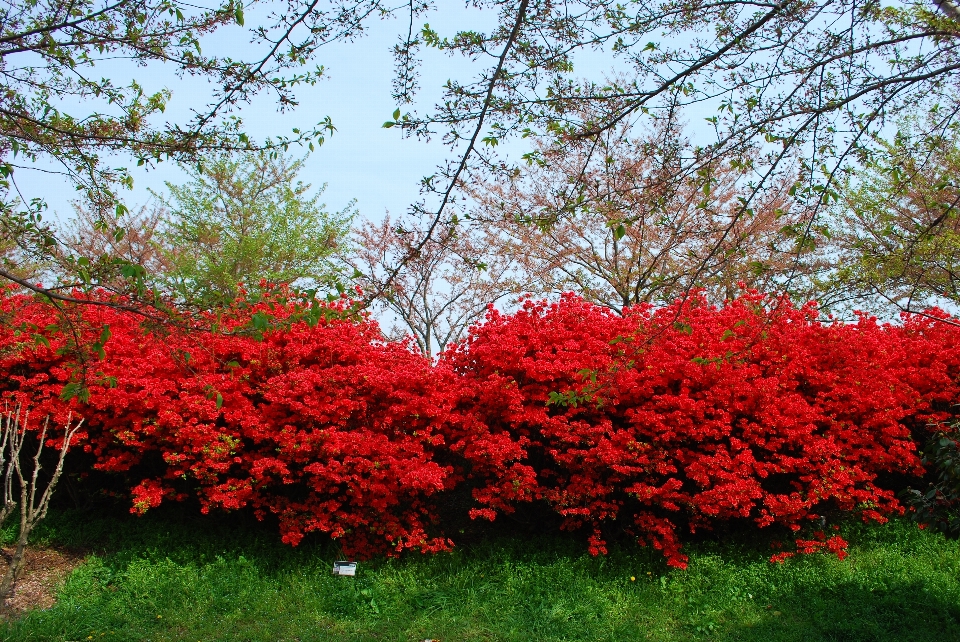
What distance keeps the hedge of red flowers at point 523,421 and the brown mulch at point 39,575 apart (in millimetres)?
967

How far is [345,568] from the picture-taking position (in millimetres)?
6566

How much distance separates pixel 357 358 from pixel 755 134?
15.3ft

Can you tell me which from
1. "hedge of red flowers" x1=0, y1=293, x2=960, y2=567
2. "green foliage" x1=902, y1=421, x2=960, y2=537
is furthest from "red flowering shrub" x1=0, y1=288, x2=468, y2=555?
"green foliage" x1=902, y1=421, x2=960, y2=537

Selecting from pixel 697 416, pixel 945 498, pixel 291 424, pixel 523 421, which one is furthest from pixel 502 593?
pixel 945 498

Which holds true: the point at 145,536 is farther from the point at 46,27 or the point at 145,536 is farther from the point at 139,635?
the point at 46,27

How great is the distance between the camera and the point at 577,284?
15.4 m

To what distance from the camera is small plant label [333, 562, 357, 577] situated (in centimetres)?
652

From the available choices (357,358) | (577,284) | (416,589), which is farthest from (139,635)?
(577,284)

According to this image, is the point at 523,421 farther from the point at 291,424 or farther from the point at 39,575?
the point at 39,575

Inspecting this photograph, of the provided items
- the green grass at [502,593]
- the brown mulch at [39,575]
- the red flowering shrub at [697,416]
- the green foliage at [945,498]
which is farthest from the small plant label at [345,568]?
the green foliage at [945,498]

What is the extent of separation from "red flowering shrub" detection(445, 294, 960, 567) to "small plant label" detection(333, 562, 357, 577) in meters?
1.30

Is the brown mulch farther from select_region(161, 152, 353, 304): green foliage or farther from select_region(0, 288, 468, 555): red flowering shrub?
select_region(161, 152, 353, 304): green foliage

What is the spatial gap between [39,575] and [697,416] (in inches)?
247

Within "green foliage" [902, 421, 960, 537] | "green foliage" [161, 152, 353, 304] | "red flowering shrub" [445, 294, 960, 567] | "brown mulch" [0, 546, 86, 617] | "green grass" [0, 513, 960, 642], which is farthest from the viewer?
"green foliage" [161, 152, 353, 304]
